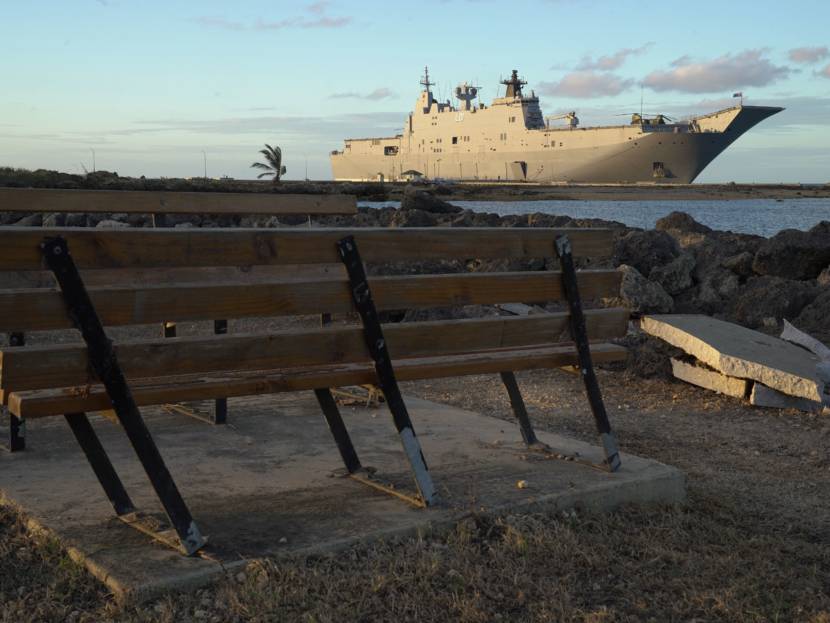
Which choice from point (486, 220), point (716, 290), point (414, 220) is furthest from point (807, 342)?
point (486, 220)

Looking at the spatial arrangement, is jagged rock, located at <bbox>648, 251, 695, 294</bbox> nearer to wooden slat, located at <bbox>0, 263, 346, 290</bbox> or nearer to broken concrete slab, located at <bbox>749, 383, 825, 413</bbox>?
broken concrete slab, located at <bbox>749, 383, 825, 413</bbox>

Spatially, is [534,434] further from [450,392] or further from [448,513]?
[450,392]

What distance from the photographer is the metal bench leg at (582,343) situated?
3994mm

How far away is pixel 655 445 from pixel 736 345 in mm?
1668

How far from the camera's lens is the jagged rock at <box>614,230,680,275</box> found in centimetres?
1108

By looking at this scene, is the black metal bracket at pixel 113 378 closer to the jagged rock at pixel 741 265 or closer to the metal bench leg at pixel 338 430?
the metal bench leg at pixel 338 430

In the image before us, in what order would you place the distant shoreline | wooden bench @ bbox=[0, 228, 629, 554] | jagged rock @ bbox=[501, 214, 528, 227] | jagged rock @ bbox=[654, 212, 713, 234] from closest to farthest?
wooden bench @ bbox=[0, 228, 629, 554] → jagged rock @ bbox=[654, 212, 713, 234] → jagged rock @ bbox=[501, 214, 528, 227] → the distant shoreline

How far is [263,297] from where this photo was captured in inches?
129

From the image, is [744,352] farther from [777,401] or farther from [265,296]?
[265,296]

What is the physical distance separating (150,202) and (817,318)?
589 cm

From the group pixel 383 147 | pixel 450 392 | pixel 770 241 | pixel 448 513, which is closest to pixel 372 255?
pixel 448 513

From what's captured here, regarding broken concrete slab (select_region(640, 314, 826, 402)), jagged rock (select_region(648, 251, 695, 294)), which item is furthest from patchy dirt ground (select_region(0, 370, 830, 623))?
jagged rock (select_region(648, 251, 695, 294))

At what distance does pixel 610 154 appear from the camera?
8075cm

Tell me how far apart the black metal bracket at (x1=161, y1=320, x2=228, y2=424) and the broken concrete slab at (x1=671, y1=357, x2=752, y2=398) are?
3364mm
